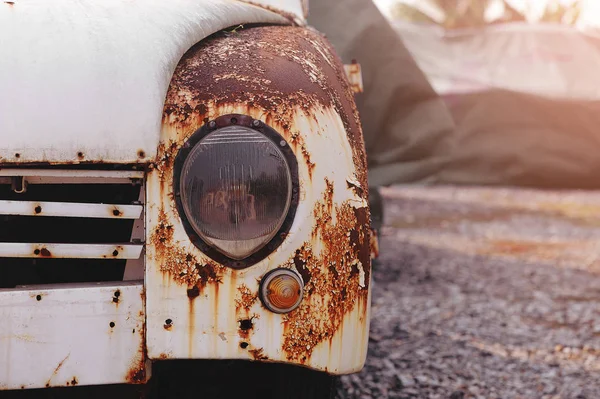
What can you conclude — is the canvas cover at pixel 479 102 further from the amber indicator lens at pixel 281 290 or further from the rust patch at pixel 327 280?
the amber indicator lens at pixel 281 290

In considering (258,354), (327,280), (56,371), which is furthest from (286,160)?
(56,371)

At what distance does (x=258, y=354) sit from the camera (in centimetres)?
167

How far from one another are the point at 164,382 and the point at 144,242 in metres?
0.55

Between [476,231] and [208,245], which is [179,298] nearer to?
[208,245]

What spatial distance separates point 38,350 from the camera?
1613 millimetres

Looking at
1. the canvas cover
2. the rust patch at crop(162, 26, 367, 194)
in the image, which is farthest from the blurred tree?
the rust patch at crop(162, 26, 367, 194)

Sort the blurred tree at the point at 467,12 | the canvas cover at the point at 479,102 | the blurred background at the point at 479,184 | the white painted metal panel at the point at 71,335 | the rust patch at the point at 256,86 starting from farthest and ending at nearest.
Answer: the blurred tree at the point at 467,12 → the canvas cover at the point at 479,102 → the blurred background at the point at 479,184 → the rust patch at the point at 256,86 → the white painted metal panel at the point at 71,335

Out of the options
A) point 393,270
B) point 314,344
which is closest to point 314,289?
point 314,344

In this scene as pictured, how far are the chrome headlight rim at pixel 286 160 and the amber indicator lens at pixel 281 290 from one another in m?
0.06

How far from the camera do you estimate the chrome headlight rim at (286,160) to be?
1.66 metres

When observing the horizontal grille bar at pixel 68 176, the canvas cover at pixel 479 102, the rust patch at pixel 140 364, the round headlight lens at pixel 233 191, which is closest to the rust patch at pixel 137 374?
the rust patch at pixel 140 364

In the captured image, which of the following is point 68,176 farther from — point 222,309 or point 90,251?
point 222,309

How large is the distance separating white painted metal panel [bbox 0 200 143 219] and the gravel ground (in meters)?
1.72

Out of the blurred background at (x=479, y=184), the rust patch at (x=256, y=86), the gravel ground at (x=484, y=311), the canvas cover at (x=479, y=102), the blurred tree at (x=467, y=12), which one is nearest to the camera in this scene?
the rust patch at (x=256, y=86)
